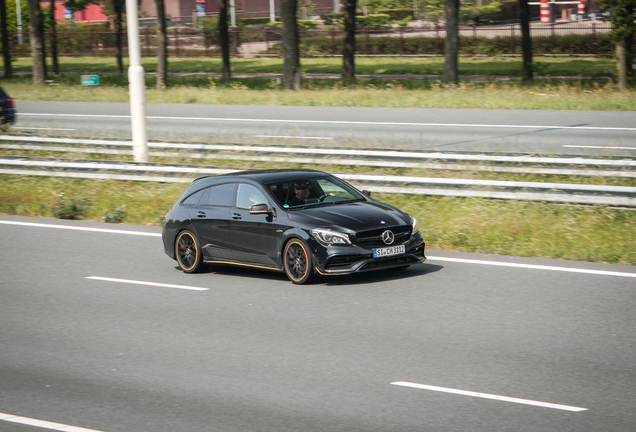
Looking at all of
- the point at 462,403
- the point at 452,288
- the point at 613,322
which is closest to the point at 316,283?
the point at 452,288

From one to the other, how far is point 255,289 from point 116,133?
15.2 metres

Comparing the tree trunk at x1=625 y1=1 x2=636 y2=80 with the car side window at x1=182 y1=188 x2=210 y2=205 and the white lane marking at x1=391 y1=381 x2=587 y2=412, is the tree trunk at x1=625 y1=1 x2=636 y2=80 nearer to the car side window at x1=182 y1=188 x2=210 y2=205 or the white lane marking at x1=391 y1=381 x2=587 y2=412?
the car side window at x1=182 y1=188 x2=210 y2=205

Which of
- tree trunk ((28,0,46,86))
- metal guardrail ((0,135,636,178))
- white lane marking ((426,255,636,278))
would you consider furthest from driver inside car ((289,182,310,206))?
tree trunk ((28,0,46,86))

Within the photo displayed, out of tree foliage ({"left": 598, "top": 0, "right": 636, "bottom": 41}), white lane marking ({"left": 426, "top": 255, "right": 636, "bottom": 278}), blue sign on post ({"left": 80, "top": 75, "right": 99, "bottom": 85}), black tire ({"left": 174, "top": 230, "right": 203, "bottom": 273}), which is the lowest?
white lane marking ({"left": 426, "top": 255, "right": 636, "bottom": 278})

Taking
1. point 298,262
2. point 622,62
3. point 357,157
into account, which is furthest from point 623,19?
point 298,262

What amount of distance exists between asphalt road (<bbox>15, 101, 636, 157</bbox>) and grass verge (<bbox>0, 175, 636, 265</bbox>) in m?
3.97

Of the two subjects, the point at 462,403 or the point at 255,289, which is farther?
the point at 255,289

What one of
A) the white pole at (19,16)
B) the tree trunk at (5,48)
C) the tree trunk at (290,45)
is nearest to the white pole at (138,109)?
the tree trunk at (290,45)

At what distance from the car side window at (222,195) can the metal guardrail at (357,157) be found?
5.20m

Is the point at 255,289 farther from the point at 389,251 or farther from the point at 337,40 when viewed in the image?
the point at 337,40

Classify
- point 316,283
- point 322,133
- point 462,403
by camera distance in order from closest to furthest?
point 462,403, point 316,283, point 322,133

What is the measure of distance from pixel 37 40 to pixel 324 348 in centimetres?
3759

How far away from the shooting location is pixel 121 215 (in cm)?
1573

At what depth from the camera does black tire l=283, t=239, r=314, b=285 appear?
9.99 meters
